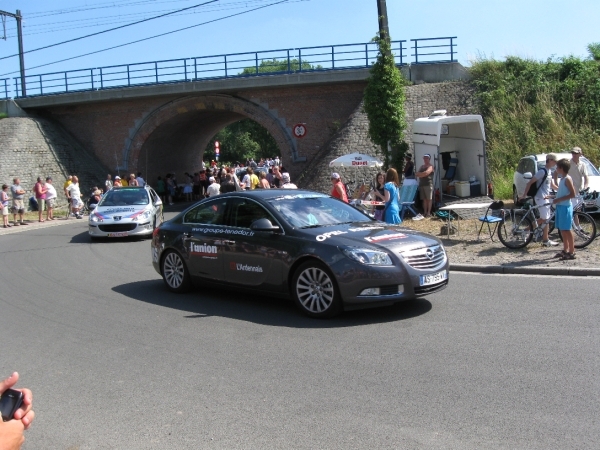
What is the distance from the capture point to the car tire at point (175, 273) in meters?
10.0

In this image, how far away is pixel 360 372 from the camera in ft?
19.7

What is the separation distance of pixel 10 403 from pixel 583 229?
11556mm

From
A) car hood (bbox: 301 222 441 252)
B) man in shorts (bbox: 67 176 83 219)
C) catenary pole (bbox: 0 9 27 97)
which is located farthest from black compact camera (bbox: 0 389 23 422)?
catenary pole (bbox: 0 9 27 97)

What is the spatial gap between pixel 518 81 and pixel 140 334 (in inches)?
927

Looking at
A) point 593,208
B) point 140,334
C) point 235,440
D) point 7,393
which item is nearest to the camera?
point 7,393

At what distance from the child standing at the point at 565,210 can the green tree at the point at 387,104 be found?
517 inches

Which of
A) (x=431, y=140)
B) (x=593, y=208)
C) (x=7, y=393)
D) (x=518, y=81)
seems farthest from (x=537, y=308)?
(x=518, y=81)

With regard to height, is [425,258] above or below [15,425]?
below

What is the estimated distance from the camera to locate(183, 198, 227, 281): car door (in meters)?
9.43

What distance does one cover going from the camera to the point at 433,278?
319 inches

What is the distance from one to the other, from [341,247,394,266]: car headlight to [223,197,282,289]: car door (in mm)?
1099

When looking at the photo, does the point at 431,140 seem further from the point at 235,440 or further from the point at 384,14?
the point at 235,440

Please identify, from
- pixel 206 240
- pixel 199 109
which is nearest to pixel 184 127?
pixel 199 109

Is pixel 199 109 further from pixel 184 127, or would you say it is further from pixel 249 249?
pixel 249 249
